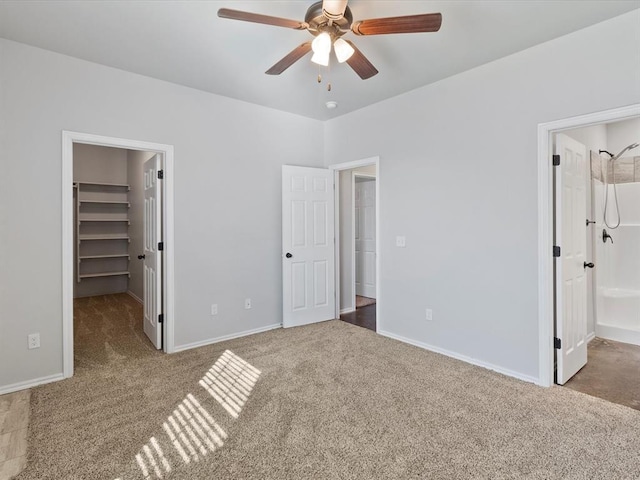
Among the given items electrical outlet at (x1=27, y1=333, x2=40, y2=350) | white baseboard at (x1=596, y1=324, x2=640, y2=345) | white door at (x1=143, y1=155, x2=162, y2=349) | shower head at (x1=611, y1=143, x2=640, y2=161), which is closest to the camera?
electrical outlet at (x1=27, y1=333, x2=40, y2=350)

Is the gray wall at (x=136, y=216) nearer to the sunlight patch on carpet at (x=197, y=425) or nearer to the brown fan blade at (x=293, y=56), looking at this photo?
the sunlight patch on carpet at (x=197, y=425)

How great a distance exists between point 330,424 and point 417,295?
6.08 ft

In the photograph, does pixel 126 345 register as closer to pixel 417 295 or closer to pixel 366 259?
pixel 417 295

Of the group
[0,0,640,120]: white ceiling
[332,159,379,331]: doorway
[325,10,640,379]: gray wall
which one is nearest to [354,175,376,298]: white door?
[332,159,379,331]: doorway

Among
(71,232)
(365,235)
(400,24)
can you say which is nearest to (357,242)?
(365,235)

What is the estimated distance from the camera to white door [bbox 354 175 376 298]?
606 centimetres

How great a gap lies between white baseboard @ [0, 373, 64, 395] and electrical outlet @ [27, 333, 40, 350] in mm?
275

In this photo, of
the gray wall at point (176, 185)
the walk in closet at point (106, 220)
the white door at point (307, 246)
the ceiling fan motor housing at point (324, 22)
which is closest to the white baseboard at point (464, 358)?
the white door at point (307, 246)

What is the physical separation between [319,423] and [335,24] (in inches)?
99.7

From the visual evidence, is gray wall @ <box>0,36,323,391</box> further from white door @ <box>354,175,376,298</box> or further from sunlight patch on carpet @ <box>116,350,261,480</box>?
white door @ <box>354,175,376,298</box>

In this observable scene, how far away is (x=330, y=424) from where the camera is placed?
2168 millimetres

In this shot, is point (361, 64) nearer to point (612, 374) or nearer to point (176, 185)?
point (176, 185)

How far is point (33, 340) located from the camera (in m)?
2.75

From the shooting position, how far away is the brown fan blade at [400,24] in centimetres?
180
